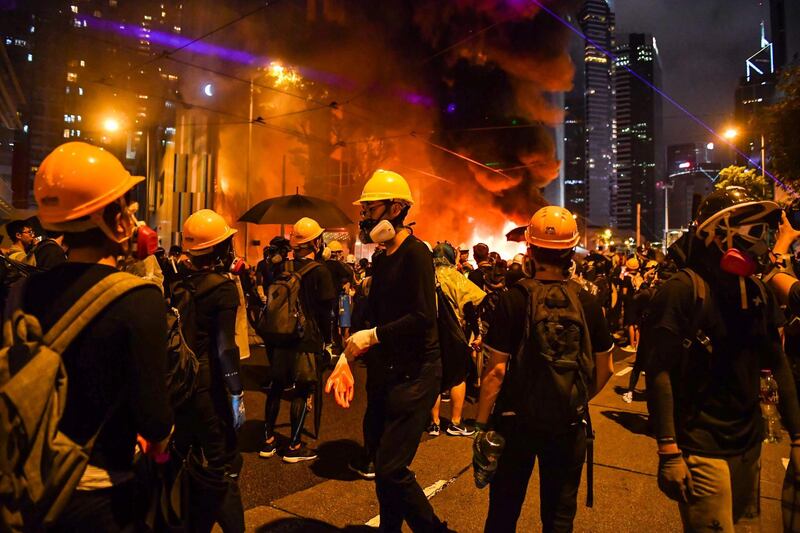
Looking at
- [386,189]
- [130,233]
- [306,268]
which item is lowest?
[306,268]

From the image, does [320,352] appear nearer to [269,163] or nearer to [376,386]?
[376,386]

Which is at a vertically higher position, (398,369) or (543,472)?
(398,369)

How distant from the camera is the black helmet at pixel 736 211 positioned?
2322mm

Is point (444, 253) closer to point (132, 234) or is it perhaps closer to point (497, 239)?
point (132, 234)

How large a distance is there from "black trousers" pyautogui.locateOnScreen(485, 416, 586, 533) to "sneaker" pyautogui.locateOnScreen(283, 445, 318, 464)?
2.63 m

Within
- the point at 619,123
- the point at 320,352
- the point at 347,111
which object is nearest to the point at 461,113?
the point at 347,111

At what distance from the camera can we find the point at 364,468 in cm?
440

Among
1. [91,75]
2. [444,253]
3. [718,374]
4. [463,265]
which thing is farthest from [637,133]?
[718,374]

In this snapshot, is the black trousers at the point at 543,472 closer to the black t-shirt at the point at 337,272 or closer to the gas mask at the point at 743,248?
the gas mask at the point at 743,248

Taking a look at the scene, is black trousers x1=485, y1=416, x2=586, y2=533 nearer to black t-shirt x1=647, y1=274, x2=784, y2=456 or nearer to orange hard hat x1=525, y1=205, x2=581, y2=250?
black t-shirt x1=647, y1=274, x2=784, y2=456

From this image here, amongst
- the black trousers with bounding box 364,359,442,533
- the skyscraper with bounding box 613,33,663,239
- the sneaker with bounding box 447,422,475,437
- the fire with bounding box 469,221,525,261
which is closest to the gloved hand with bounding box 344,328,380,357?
the black trousers with bounding box 364,359,442,533

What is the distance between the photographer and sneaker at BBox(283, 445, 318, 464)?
15.3ft

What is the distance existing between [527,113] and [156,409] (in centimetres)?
3313

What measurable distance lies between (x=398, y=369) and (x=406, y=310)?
326 mm
